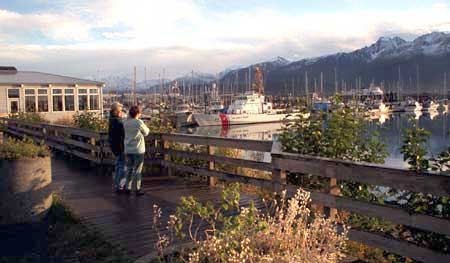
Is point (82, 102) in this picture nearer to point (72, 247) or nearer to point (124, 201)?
point (124, 201)

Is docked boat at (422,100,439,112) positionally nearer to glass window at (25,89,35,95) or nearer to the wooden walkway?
glass window at (25,89,35,95)

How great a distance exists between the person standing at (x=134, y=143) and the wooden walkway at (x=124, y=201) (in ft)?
1.33

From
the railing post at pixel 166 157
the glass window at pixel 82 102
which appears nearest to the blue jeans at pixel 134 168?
the railing post at pixel 166 157

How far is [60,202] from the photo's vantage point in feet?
26.2

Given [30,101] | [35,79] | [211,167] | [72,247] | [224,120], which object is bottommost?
[224,120]

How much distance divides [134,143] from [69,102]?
115 ft

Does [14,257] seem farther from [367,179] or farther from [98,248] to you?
[367,179]

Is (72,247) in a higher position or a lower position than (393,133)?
lower

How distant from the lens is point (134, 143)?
899 centimetres

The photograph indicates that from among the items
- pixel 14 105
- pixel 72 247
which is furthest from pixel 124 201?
pixel 14 105

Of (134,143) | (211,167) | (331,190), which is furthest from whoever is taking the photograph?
(211,167)

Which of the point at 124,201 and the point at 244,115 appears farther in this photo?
the point at 244,115

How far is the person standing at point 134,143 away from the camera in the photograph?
350 inches

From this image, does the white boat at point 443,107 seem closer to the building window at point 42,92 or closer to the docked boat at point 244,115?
the docked boat at point 244,115
